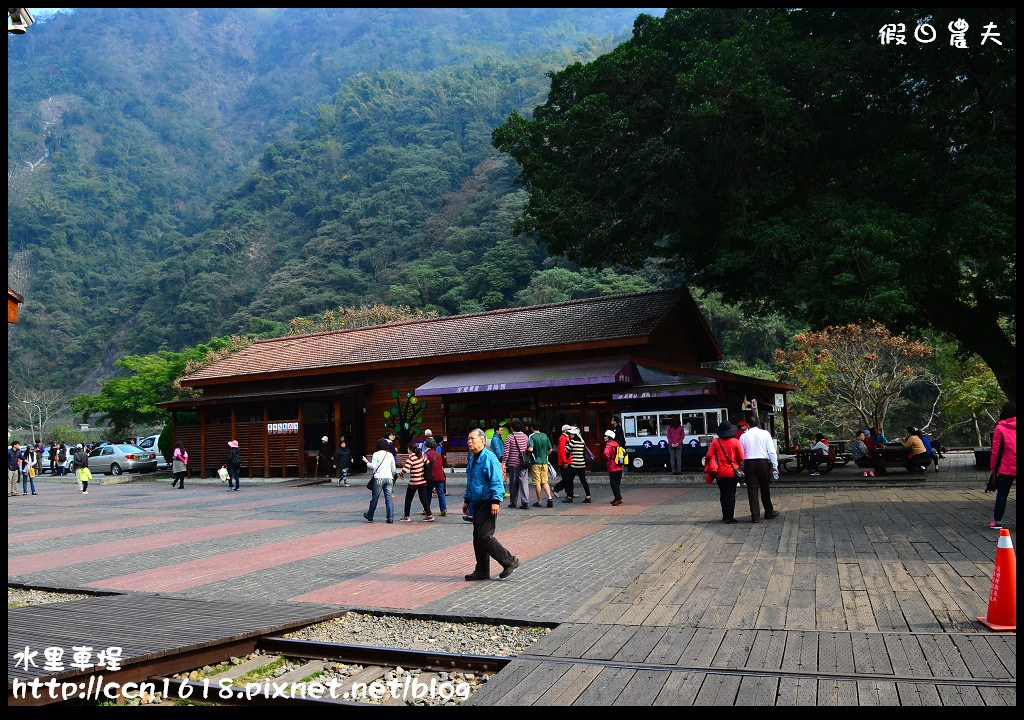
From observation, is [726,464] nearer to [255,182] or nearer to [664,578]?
[664,578]

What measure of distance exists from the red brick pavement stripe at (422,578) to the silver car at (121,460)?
2614 cm

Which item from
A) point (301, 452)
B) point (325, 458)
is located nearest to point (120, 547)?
point (325, 458)

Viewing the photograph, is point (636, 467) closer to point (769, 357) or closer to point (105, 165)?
point (769, 357)

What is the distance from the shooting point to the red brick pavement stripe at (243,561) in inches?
369

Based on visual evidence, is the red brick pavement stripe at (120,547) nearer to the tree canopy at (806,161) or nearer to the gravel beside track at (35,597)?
the gravel beside track at (35,597)

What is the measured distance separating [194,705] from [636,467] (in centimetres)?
1881

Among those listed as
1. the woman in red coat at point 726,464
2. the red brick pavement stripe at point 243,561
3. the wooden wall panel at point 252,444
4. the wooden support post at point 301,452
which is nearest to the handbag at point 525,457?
the red brick pavement stripe at point 243,561

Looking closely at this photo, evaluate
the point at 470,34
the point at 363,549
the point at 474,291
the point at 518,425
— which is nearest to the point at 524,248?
the point at 474,291

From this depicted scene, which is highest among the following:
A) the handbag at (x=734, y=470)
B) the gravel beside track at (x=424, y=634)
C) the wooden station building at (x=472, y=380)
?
the wooden station building at (x=472, y=380)

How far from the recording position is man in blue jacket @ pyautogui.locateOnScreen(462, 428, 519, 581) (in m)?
8.62

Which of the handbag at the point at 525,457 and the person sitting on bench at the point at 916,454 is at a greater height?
the handbag at the point at 525,457

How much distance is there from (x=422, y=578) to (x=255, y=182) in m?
98.0

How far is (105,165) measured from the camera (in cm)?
12356

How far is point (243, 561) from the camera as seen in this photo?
424 inches
